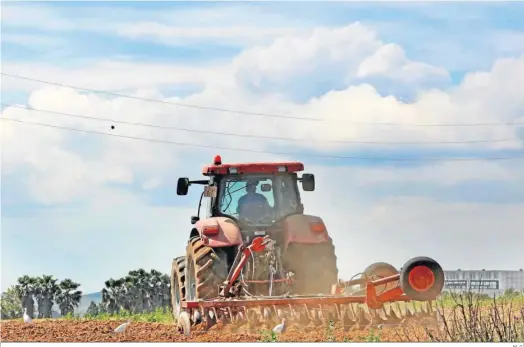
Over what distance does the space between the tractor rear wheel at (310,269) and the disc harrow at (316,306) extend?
531 millimetres

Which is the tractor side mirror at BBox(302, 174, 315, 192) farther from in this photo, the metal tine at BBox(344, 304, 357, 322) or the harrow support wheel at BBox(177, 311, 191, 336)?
the harrow support wheel at BBox(177, 311, 191, 336)

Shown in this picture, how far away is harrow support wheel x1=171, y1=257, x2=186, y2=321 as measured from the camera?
1470cm

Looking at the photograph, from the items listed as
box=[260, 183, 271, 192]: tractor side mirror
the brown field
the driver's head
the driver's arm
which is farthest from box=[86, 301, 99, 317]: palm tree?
box=[260, 183, 271, 192]: tractor side mirror

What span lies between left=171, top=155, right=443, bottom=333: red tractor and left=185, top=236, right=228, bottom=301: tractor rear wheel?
0.05ft

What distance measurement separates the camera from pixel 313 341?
1211 centimetres

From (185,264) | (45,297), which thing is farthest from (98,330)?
(45,297)

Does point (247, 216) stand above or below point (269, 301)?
above

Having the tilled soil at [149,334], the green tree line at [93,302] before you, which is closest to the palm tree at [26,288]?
the green tree line at [93,302]

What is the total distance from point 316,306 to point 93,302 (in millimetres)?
9274

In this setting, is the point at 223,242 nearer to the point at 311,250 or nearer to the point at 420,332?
the point at 311,250

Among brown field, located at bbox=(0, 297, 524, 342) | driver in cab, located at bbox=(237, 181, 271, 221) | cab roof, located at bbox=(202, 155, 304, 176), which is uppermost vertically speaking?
cab roof, located at bbox=(202, 155, 304, 176)

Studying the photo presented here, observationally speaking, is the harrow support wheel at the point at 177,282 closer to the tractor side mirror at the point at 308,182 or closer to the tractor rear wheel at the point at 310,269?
the tractor rear wheel at the point at 310,269

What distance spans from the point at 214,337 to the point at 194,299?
4.94 feet

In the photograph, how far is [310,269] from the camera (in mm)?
13953
